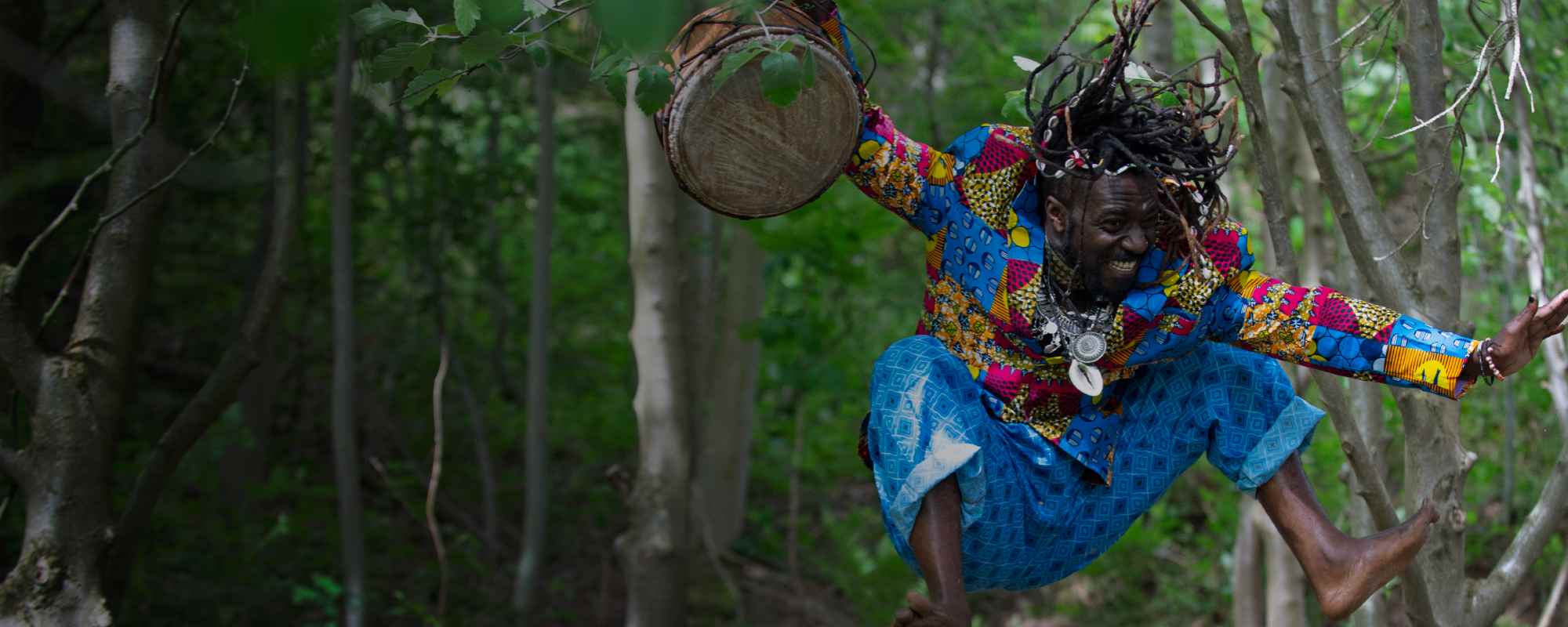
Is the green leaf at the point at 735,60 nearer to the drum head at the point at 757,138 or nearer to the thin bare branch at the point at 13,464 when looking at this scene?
the drum head at the point at 757,138

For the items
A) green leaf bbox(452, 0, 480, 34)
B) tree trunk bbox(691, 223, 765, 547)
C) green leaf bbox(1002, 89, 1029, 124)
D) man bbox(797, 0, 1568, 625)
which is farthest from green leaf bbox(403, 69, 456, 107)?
tree trunk bbox(691, 223, 765, 547)

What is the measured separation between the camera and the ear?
2.42 meters

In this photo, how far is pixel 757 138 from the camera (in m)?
2.35

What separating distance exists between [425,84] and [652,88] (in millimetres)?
387

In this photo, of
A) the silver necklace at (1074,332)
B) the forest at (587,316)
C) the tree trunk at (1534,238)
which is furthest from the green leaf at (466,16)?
the tree trunk at (1534,238)

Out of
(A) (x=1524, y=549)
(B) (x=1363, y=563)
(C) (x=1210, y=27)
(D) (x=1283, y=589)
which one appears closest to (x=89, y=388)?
(C) (x=1210, y=27)

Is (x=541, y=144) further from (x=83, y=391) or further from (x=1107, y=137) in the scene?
(x=1107, y=137)

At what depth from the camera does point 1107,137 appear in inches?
93.7

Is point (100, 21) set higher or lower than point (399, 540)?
higher

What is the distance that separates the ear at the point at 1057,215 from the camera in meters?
2.42

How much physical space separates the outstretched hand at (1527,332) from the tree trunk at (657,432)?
2552 millimetres

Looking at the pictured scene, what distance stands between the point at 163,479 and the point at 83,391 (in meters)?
0.40

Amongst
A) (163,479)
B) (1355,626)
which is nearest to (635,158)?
(163,479)

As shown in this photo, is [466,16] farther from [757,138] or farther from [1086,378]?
[1086,378]
